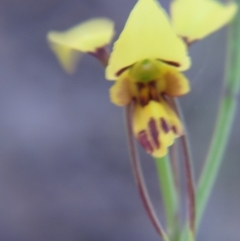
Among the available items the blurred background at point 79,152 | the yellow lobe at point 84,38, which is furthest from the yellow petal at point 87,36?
the blurred background at point 79,152

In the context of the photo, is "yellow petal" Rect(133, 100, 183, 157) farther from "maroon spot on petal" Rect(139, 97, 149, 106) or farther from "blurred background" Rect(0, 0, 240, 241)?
"blurred background" Rect(0, 0, 240, 241)

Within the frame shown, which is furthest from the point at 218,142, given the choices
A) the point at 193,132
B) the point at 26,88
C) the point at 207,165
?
the point at 26,88

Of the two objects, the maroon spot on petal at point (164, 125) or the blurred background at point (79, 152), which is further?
the blurred background at point (79, 152)

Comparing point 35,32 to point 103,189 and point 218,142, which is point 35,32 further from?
point 218,142

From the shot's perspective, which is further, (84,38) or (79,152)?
(79,152)

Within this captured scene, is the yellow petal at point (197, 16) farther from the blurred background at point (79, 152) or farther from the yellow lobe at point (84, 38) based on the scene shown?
the blurred background at point (79, 152)

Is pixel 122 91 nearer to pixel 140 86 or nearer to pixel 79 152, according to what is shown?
pixel 140 86

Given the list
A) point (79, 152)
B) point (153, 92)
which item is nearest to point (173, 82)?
point (153, 92)
